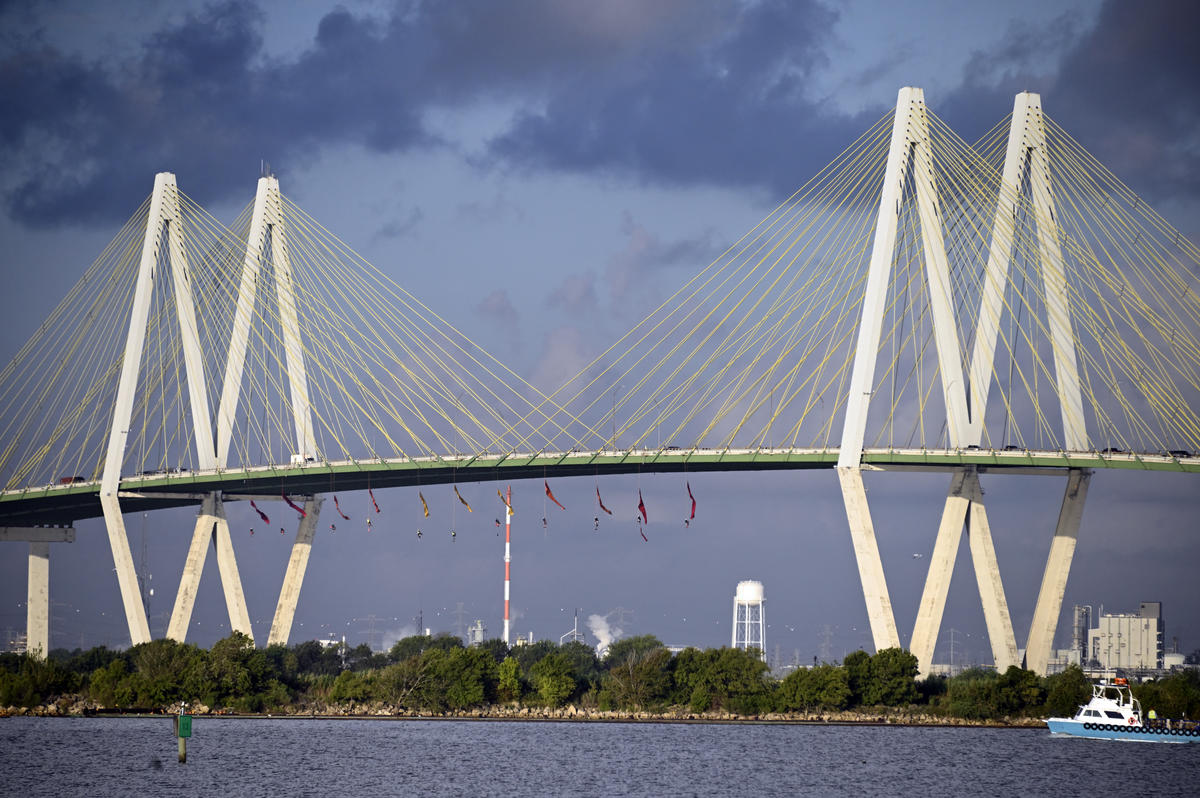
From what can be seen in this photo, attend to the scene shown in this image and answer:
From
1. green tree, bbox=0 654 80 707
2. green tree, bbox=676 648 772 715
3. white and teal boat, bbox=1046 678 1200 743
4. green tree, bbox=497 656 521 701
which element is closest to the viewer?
white and teal boat, bbox=1046 678 1200 743

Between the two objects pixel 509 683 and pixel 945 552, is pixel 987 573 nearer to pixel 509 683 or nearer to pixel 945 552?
pixel 945 552

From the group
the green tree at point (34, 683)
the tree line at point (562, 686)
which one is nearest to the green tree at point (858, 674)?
the tree line at point (562, 686)

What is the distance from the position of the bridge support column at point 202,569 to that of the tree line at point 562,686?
2460mm

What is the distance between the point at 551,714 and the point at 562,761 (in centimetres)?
1923

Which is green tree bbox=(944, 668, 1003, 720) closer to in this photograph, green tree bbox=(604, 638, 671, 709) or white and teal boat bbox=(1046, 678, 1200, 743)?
white and teal boat bbox=(1046, 678, 1200, 743)

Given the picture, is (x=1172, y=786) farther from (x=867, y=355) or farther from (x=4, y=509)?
(x=4, y=509)

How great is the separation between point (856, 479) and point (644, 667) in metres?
16.4

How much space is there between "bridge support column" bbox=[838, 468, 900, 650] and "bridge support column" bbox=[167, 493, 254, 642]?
32482 millimetres

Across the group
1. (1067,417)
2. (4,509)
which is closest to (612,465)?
(1067,417)

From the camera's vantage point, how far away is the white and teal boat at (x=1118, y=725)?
222ft

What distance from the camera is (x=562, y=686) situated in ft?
251

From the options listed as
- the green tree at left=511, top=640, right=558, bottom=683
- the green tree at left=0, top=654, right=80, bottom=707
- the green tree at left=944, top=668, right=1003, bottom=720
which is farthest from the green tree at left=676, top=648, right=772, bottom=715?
the green tree at left=511, top=640, right=558, bottom=683

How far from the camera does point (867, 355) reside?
64.8 m

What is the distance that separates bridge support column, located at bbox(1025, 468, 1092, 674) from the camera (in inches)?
2660
